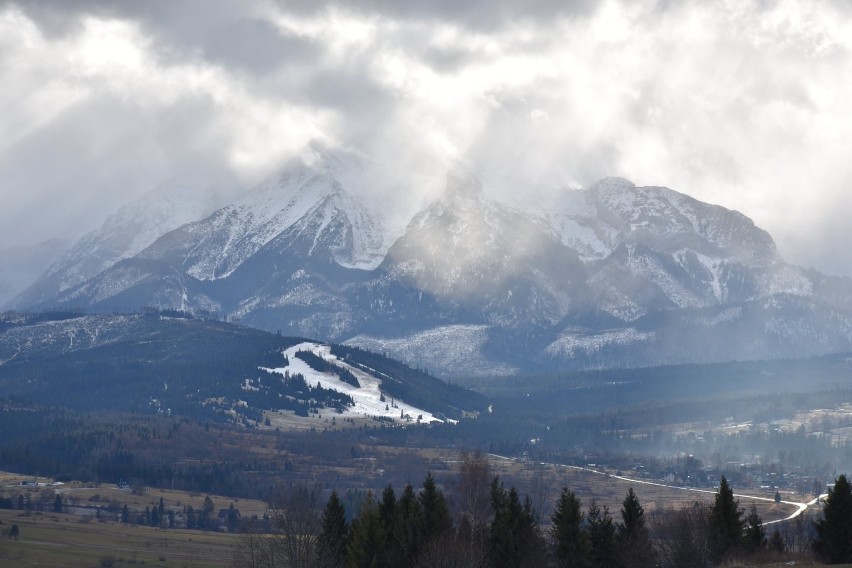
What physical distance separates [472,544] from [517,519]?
5644 mm

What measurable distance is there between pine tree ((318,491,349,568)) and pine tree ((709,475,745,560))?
41189 millimetres

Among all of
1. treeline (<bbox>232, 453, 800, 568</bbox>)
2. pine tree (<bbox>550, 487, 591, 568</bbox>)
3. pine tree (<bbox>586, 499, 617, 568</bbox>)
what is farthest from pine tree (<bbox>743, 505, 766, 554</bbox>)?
pine tree (<bbox>550, 487, 591, 568</bbox>)

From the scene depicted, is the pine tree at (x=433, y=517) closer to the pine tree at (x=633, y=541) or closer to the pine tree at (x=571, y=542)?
the pine tree at (x=571, y=542)

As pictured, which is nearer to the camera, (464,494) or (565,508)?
(565,508)

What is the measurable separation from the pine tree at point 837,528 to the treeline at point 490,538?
5175 millimetres

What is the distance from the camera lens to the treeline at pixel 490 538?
14575 cm

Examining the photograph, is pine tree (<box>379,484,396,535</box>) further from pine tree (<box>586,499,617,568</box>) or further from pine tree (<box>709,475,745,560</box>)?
pine tree (<box>709,475,745,560</box>)

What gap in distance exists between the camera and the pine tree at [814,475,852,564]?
13400 centimetres

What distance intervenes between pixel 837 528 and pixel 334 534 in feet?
183

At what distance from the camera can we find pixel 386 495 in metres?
159

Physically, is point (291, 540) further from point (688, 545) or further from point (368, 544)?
point (688, 545)

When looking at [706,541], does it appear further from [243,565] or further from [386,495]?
[243,565]

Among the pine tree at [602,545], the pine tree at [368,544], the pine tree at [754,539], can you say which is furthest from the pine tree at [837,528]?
the pine tree at [368,544]

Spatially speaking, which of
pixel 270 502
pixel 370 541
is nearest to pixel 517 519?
pixel 370 541
